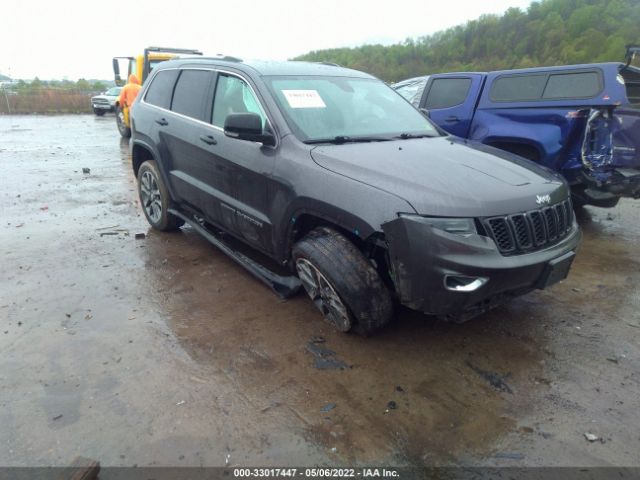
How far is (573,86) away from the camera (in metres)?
5.34

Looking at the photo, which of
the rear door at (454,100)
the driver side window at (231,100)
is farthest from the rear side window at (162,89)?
the rear door at (454,100)

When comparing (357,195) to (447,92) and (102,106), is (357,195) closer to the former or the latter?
(447,92)

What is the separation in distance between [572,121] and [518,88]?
42.8 inches

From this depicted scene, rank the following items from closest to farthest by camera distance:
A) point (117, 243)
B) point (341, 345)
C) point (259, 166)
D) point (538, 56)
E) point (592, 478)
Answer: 1. point (592, 478)
2. point (341, 345)
3. point (259, 166)
4. point (117, 243)
5. point (538, 56)

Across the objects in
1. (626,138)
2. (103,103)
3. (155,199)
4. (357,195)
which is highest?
(103,103)

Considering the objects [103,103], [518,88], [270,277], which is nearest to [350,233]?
[270,277]

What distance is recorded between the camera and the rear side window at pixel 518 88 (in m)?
5.69

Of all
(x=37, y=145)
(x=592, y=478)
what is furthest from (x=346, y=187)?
(x=37, y=145)

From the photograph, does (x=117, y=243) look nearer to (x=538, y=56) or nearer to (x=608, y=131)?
(x=608, y=131)

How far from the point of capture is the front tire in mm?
→ 4926

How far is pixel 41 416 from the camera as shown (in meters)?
2.43

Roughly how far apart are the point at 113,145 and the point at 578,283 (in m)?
12.5

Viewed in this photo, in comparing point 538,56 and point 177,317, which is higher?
point 538,56

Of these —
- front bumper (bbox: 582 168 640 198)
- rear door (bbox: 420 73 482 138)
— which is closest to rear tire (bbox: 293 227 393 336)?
front bumper (bbox: 582 168 640 198)
